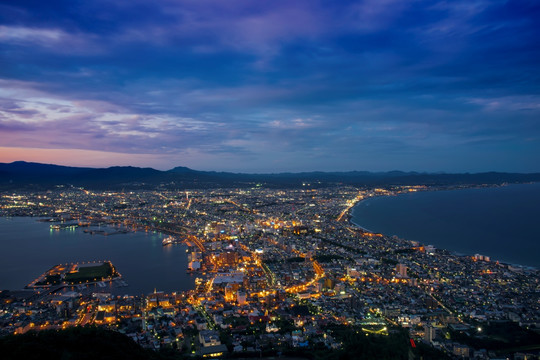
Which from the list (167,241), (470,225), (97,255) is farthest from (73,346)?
(470,225)

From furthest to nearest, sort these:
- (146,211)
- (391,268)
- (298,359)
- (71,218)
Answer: (146,211)
(71,218)
(391,268)
(298,359)

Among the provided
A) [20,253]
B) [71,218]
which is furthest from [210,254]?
[71,218]

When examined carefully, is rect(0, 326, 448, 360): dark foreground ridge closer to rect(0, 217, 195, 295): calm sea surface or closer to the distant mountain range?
rect(0, 217, 195, 295): calm sea surface

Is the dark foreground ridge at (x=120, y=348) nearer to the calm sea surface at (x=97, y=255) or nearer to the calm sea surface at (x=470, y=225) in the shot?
the calm sea surface at (x=97, y=255)

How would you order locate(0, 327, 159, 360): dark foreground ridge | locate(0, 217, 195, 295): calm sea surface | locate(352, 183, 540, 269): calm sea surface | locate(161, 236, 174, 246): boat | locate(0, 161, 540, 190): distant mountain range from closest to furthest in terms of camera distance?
1. locate(0, 327, 159, 360): dark foreground ridge
2. locate(0, 217, 195, 295): calm sea surface
3. locate(352, 183, 540, 269): calm sea surface
4. locate(161, 236, 174, 246): boat
5. locate(0, 161, 540, 190): distant mountain range

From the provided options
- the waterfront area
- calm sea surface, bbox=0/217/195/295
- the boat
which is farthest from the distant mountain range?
the waterfront area

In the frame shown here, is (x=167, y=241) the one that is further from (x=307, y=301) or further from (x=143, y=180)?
(x=143, y=180)

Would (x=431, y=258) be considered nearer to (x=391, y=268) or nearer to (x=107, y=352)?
(x=391, y=268)
